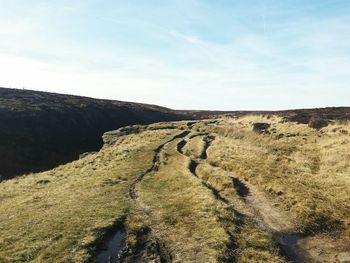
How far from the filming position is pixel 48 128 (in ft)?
273

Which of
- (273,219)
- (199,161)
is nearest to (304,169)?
(199,161)

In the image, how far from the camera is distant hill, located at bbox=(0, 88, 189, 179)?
60.8m

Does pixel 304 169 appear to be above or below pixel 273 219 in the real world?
above

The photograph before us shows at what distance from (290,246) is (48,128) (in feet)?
236

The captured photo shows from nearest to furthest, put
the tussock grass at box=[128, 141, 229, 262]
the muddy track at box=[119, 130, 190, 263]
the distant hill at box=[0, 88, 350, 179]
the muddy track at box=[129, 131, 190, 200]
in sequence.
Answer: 1. the muddy track at box=[119, 130, 190, 263]
2. the tussock grass at box=[128, 141, 229, 262]
3. the muddy track at box=[129, 131, 190, 200]
4. the distant hill at box=[0, 88, 350, 179]

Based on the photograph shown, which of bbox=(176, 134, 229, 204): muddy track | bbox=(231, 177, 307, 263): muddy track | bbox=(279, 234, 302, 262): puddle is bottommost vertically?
bbox=(279, 234, 302, 262): puddle

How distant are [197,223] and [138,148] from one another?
31492 millimetres

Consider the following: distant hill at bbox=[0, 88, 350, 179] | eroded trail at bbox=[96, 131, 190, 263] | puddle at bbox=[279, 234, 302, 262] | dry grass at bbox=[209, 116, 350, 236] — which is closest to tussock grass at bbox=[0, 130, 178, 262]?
eroded trail at bbox=[96, 131, 190, 263]

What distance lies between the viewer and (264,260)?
647 inches

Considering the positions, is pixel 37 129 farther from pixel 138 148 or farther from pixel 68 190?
pixel 68 190

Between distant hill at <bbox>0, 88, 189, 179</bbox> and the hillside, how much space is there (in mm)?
22820

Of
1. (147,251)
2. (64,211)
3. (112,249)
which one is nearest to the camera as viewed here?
(147,251)

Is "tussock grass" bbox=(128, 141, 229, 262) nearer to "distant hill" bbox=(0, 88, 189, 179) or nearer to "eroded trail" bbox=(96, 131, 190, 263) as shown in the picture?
"eroded trail" bbox=(96, 131, 190, 263)

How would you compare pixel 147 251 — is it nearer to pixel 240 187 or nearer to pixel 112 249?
pixel 112 249
